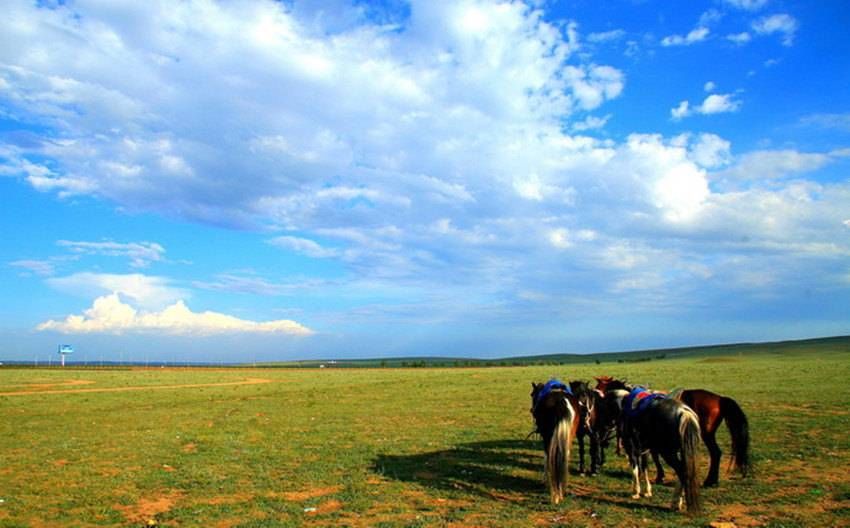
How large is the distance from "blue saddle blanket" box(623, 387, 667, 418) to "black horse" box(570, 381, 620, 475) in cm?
89

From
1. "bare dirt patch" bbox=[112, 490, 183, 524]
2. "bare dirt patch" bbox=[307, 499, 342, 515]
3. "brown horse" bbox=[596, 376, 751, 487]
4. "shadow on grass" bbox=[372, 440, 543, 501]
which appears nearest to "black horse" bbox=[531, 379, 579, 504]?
"shadow on grass" bbox=[372, 440, 543, 501]

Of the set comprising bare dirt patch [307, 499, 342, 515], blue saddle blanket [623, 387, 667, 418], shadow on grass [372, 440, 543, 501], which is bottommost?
shadow on grass [372, 440, 543, 501]

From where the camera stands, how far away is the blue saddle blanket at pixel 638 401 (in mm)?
10095

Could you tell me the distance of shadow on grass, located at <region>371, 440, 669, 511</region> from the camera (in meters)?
10.2

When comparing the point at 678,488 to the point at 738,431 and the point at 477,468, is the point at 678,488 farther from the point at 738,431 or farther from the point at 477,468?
the point at 477,468

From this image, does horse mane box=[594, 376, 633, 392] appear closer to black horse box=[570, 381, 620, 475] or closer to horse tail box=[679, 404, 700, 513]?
black horse box=[570, 381, 620, 475]

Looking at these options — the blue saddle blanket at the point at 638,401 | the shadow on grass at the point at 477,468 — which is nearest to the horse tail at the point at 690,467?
the blue saddle blanket at the point at 638,401

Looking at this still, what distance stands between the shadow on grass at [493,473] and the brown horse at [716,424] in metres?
1.56

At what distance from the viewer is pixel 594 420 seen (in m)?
12.0

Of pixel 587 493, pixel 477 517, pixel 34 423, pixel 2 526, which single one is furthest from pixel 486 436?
pixel 34 423

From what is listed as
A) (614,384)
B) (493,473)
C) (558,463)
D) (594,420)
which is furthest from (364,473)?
(614,384)

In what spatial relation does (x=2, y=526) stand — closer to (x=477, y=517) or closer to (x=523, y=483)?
(x=477, y=517)

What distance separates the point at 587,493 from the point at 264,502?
20.1 feet

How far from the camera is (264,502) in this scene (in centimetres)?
1039
